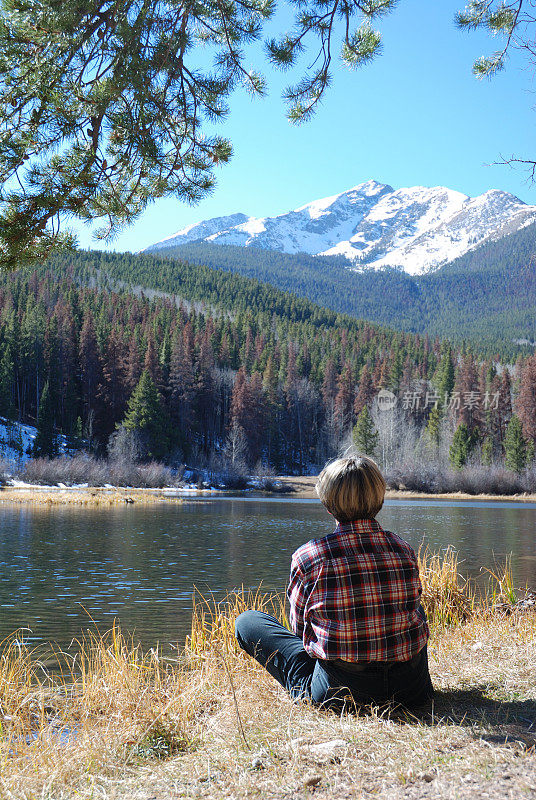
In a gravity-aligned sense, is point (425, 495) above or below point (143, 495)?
below

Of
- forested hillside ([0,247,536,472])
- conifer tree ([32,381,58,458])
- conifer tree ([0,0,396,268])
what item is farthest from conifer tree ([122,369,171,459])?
conifer tree ([0,0,396,268])

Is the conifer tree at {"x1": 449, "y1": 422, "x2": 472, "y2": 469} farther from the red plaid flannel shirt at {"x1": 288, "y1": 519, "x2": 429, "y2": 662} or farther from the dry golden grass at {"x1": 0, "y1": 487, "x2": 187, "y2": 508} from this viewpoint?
the red plaid flannel shirt at {"x1": 288, "y1": 519, "x2": 429, "y2": 662}

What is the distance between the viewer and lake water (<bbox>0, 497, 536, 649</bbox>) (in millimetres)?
10492

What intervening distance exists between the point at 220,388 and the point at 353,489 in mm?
76950

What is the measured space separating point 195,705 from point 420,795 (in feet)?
7.18

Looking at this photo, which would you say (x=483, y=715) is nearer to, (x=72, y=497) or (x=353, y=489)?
(x=353, y=489)

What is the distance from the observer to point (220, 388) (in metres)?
79.8

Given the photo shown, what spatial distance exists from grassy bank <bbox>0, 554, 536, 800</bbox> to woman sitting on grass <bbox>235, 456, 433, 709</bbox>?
0.15 metres

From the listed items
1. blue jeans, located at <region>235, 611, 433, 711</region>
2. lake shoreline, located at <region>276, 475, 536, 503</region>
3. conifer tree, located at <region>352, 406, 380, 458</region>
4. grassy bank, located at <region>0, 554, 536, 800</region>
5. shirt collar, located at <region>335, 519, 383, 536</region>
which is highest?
conifer tree, located at <region>352, 406, 380, 458</region>

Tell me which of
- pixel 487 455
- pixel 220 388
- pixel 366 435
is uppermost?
pixel 220 388

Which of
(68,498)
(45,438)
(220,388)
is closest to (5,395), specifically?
(45,438)

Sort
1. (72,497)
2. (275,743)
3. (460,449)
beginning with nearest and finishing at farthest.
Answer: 1. (275,743)
2. (72,497)
3. (460,449)

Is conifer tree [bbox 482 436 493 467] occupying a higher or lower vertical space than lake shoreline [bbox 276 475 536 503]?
higher

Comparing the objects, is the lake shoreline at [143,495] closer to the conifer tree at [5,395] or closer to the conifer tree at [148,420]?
the conifer tree at [148,420]
